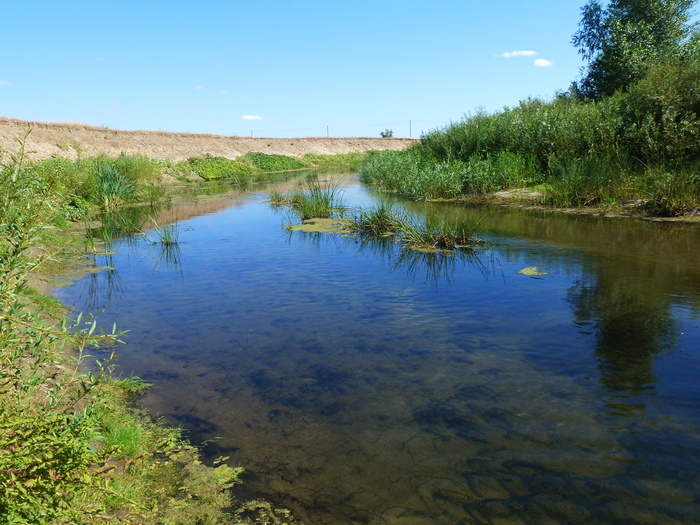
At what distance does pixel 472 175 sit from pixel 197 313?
14.3 metres

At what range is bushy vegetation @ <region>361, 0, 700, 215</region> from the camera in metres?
14.2

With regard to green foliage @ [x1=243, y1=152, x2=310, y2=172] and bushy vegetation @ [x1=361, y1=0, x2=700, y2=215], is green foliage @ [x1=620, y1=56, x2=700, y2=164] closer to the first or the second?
bushy vegetation @ [x1=361, y1=0, x2=700, y2=215]

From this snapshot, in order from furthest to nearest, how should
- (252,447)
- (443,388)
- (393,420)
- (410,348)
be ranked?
(410,348)
(443,388)
(393,420)
(252,447)

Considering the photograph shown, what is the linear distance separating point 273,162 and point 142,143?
11.7 meters

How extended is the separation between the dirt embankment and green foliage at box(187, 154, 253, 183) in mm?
3546

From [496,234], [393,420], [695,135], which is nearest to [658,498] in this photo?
[393,420]

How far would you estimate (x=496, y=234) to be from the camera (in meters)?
12.6

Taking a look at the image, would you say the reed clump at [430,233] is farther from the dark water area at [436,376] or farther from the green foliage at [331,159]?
the green foliage at [331,159]

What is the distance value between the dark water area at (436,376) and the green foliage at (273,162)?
38.9 metres

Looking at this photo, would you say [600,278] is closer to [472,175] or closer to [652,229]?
[652,229]

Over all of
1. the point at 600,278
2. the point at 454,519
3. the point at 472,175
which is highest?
the point at 472,175

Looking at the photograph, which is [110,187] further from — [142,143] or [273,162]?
[273,162]

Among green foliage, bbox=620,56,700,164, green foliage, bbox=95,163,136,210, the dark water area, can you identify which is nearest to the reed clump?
the dark water area

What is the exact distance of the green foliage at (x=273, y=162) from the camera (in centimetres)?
4809
